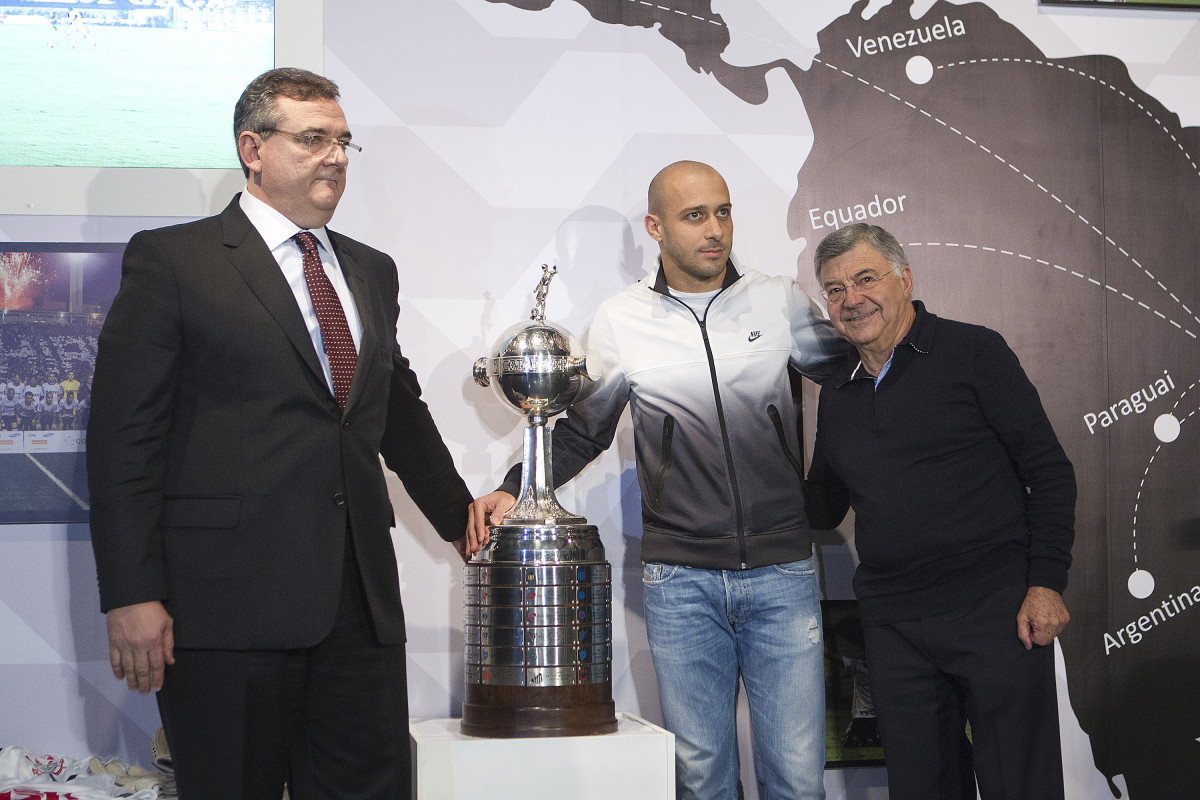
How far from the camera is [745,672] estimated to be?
8.96ft

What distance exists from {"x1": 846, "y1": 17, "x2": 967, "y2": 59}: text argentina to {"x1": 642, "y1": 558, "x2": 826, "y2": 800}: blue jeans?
1678 millimetres

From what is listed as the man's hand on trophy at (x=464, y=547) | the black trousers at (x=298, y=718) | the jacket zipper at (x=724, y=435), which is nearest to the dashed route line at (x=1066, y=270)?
the jacket zipper at (x=724, y=435)

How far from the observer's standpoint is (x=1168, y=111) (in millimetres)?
3529

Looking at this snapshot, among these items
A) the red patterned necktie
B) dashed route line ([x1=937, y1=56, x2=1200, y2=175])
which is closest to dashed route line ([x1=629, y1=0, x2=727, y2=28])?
dashed route line ([x1=937, y1=56, x2=1200, y2=175])

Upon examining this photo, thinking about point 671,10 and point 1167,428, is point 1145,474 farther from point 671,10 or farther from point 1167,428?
point 671,10

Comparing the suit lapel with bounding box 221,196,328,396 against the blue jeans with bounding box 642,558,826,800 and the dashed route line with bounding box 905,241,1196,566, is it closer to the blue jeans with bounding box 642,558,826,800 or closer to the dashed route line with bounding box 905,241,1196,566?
the blue jeans with bounding box 642,558,826,800

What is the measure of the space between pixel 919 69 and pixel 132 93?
92.8 inches

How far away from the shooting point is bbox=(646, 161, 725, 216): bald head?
2799 mm

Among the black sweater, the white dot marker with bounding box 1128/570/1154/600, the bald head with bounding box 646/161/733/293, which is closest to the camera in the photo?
the black sweater

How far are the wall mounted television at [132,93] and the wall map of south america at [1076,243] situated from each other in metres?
1.19

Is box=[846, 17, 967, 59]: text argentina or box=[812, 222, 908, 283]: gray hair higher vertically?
box=[846, 17, 967, 59]: text argentina

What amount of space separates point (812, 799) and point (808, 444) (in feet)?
3.51

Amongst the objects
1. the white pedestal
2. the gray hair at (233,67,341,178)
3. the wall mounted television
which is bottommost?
the white pedestal

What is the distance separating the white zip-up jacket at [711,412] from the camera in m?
2.69
